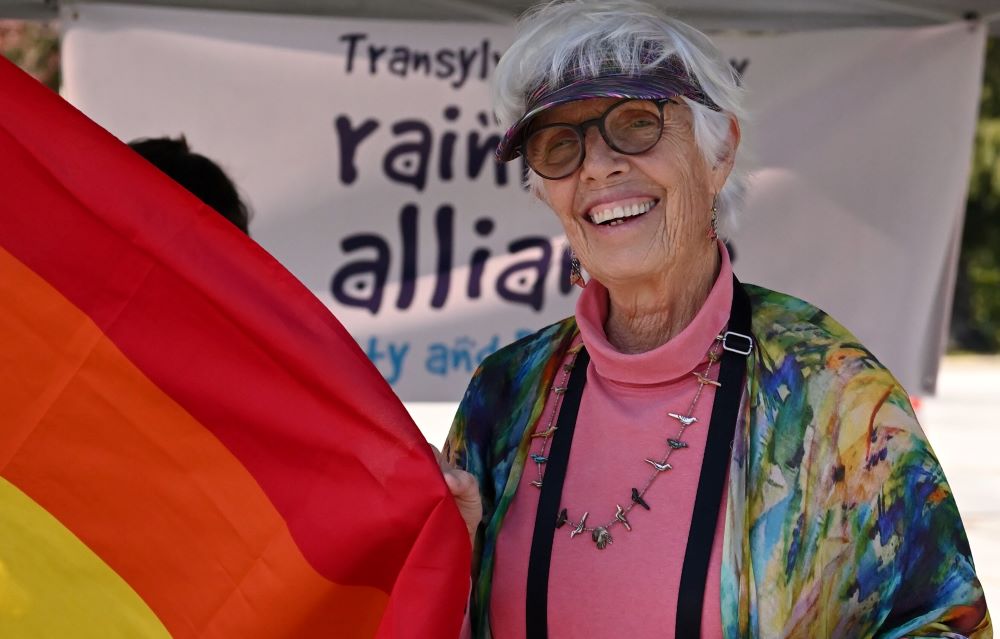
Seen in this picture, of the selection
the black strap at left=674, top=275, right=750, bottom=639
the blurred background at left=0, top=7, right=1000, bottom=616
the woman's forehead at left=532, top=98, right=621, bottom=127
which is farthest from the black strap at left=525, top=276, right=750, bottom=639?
the blurred background at left=0, top=7, right=1000, bottom=616

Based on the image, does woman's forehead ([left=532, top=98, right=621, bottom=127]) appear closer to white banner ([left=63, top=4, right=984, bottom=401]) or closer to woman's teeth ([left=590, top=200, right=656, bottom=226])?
woman's teeth ([left=590, top=200, right=656, bottom=226])

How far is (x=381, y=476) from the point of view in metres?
1.83

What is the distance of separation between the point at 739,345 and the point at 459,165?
1.82 metres

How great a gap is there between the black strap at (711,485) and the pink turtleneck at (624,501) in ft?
0.05

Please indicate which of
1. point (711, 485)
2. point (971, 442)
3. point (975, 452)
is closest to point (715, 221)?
point (711, 485)

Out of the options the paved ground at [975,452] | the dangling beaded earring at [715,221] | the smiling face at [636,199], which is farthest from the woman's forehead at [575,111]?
the paved ground at [975,452]

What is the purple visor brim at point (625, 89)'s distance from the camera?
1.96 m

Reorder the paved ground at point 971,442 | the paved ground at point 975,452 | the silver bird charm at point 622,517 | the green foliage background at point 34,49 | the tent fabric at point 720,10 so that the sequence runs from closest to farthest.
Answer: the silver bird charm at point 622,517, the tent fabric at point 720,10, the paved ground at point 971,442, the paved ground at point 975,452, the green foliage background at point 34,49

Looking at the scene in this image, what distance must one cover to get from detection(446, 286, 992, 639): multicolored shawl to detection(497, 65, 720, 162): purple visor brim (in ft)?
1.37

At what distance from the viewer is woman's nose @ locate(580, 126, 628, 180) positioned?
6.58 ft

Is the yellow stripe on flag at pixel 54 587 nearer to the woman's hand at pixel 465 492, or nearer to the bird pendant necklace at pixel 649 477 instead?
the woman's hand at pixel 465 492

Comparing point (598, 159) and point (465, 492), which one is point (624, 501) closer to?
point (465, 492)

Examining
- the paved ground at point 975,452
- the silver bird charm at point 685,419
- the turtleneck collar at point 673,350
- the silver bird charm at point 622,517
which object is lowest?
the paved ground at point 975,452

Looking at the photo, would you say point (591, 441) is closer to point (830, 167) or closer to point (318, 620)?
point (318, 620)
